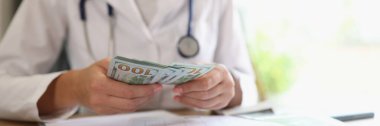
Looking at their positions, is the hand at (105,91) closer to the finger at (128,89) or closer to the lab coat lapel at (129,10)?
the finger at (128,89)

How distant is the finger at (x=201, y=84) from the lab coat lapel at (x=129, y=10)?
0.75ft

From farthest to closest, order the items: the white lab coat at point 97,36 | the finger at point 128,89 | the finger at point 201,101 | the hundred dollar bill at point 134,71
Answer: the white lab coat at point 97,36 < the finger at point 201,101 < the finger at point 128,89 < the hundred dollar bill at point 134,71

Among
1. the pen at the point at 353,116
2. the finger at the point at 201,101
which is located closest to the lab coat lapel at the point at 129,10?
the finger at the point at 201,101

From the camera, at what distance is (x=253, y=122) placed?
0.80 meters

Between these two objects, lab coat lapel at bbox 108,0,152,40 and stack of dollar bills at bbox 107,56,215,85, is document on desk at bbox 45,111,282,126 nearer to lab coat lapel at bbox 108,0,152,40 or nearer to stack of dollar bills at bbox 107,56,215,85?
stack of dollar bills at bbox 107,56,215,85

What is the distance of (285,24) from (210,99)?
1.09 meters

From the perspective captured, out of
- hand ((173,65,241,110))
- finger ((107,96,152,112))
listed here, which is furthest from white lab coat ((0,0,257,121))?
finger ((107,96,152,112))

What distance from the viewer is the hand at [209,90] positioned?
0.78 metres

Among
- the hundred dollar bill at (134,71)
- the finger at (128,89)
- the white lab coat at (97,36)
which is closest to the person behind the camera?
the hundred dollar bill at (134,71)

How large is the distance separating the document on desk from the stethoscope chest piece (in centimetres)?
18

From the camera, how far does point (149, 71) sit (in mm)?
638

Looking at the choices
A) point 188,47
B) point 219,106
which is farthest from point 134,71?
point 188,47

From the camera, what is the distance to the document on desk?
0.79m

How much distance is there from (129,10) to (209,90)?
27cm
